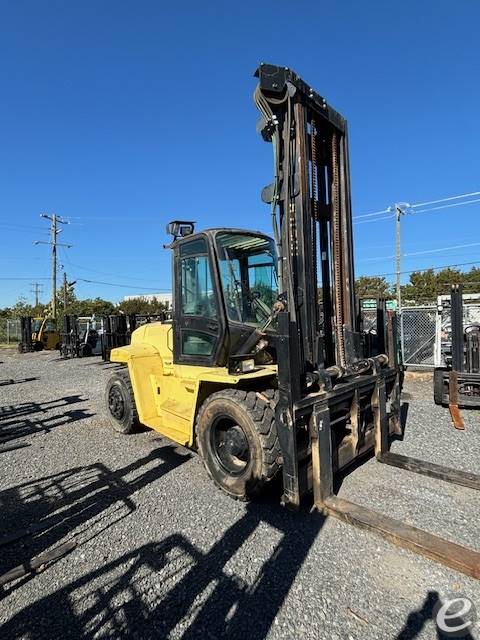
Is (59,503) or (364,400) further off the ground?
(364,400)

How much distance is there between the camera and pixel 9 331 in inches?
1452

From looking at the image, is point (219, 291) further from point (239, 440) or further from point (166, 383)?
point (166, 383)

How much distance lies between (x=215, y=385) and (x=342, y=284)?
196cm

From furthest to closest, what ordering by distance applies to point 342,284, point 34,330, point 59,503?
point 34,330 < point 342,284 < point 59,503

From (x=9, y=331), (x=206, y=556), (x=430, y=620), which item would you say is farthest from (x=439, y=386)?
(x=9, y=331)

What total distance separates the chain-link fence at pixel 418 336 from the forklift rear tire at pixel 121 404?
8.92 metres

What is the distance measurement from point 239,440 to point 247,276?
1912 millimetres

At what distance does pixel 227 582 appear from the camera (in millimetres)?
2852

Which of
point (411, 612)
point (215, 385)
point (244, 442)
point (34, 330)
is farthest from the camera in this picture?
point (34, 330)

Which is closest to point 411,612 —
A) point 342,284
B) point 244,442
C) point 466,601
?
point 466,601

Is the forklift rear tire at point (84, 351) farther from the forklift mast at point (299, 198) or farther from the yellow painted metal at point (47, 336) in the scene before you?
the forklift mast at point (299, 198)

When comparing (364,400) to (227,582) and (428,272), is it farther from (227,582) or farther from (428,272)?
(428,272)

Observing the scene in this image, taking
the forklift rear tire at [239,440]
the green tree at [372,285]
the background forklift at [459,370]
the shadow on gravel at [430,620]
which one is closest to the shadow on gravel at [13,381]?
the forklift rear tire at [239,440]

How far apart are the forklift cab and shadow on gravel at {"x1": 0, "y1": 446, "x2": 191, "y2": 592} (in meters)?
1.46
